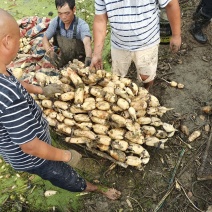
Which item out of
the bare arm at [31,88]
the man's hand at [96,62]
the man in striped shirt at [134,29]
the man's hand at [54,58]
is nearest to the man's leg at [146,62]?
the man in striped shirt at [134,29]

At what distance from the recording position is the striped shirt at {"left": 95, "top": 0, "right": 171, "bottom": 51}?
233 centimetres

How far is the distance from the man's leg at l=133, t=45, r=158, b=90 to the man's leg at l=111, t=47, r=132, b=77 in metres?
0.09

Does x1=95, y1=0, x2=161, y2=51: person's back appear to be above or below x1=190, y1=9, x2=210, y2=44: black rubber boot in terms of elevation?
above

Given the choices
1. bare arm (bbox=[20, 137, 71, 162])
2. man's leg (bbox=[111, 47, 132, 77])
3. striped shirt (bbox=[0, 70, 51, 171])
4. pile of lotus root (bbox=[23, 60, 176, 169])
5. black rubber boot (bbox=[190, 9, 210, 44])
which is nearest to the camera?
striped shirt (bbox=[0, 70, 51, 171])

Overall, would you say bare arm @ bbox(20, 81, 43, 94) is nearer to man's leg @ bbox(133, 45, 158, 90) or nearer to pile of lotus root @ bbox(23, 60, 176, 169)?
pile of lotus root @ bbox(23, 60, 176, 169)

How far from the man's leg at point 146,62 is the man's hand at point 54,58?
3.81ft

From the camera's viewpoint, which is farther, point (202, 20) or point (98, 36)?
point (202, 20)

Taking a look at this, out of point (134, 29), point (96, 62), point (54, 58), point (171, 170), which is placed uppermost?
point (134, 29)

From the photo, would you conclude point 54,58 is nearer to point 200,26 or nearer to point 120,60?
point 120,60

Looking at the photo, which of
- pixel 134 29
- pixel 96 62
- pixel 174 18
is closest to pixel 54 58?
pixel 96 62

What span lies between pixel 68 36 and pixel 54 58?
34 centimetres

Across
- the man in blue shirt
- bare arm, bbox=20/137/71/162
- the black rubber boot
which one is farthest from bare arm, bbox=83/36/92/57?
the black rubber boot

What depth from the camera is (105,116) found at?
260 cm

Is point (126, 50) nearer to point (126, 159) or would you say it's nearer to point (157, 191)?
point (126, 159)
